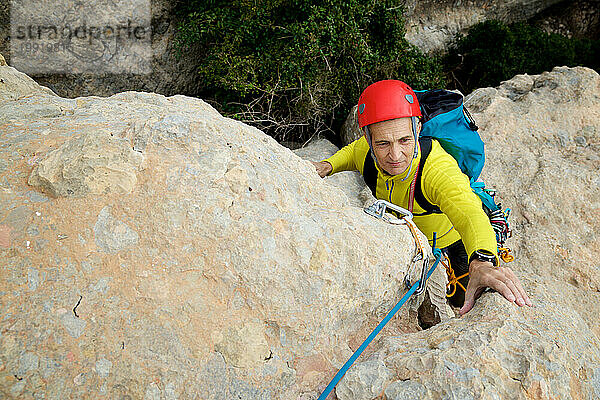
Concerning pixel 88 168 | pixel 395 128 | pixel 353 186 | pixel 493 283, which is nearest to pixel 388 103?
pixel 395 128

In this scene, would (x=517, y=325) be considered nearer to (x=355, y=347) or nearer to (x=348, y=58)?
(x=355, y=347)

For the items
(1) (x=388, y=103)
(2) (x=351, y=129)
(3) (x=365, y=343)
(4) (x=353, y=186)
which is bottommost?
(4) (x=353, y=186)

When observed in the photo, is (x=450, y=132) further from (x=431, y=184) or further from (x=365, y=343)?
(x=365, y=343)

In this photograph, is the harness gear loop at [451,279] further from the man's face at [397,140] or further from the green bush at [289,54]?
the green bush at [289,54]

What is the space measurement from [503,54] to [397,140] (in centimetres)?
627

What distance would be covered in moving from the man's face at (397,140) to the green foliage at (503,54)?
19.8 feet

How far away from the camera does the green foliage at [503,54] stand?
7715 millimetres

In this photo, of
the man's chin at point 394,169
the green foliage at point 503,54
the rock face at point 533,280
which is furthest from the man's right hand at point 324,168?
the green foliage at point 503,54

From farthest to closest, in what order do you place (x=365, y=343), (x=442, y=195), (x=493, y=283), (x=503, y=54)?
A: 1. (x=503, y=54)
2. (x=442, y=195)
3. (x=493, y=283)
4. (x=365, y=343)

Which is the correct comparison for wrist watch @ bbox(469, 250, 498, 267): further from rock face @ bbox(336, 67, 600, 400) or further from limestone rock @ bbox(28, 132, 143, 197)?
limestone rock @ bbox(28, 132, 143, 197)

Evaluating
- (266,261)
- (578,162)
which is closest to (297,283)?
(266,261)

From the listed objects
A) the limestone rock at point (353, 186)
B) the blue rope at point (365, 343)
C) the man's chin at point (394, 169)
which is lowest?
the limestone rock at point (353, 186)

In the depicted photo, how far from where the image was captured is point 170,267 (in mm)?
1591

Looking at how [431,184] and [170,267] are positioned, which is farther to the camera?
[431,184]
